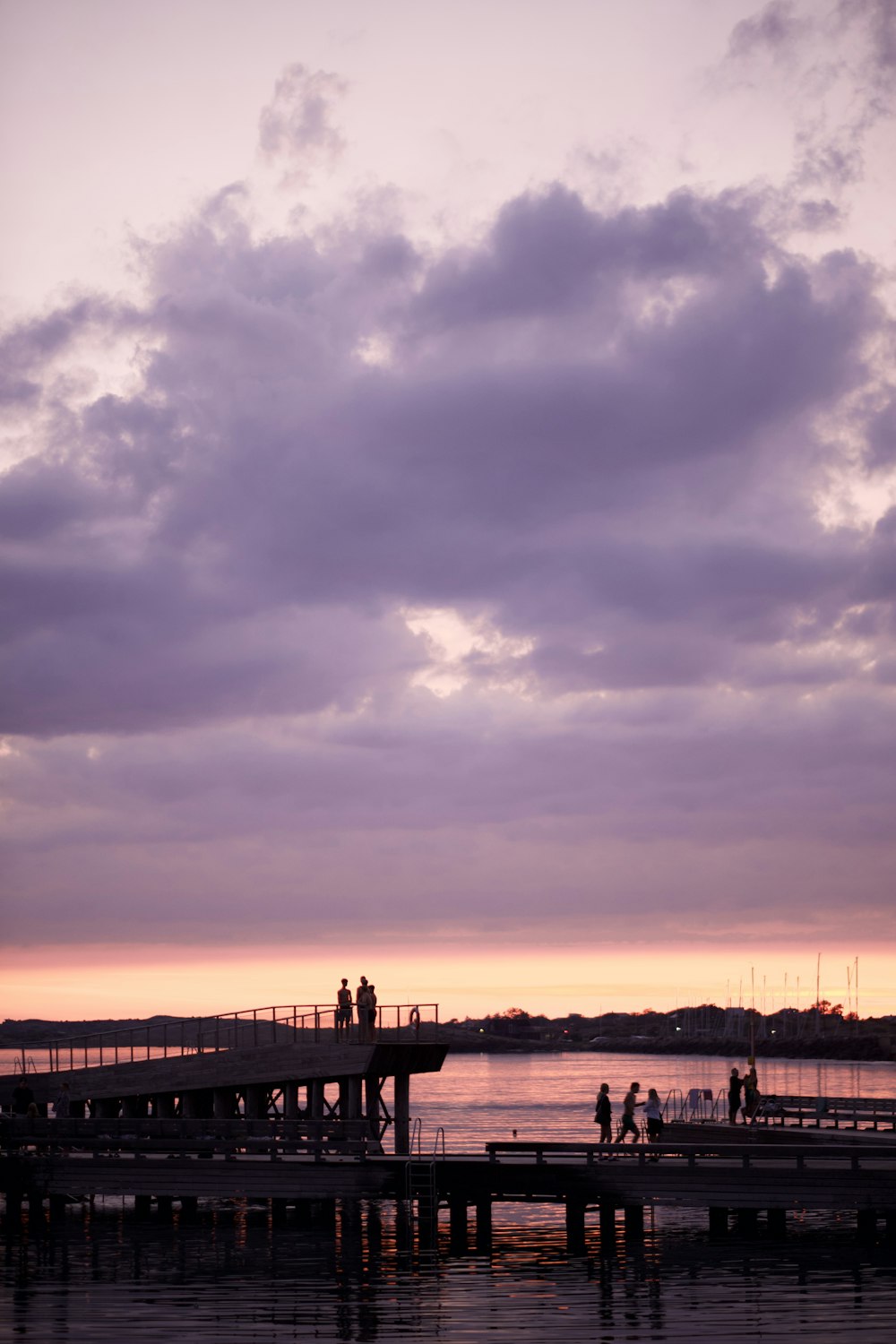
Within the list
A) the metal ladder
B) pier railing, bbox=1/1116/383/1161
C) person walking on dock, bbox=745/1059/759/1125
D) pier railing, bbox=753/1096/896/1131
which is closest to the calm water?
the metal ladder

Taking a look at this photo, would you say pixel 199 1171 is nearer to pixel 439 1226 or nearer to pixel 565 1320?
pixel 439 1226

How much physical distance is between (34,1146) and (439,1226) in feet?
45.6

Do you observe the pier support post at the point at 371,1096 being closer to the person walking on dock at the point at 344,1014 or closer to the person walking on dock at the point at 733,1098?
the person walking on dock at the point at 344,1014

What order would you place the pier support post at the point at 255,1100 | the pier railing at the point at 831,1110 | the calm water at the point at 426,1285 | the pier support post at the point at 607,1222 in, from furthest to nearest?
the pier railing at the point at 831,1110
the pier support post at the point at 255,1100
the pier support post at the point at 607,1222
the calm water at the point at 426,1285

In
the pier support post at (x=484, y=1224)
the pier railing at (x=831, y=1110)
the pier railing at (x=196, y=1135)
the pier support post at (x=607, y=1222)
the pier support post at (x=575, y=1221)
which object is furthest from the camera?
the pier railing at (x=831, y=1110)

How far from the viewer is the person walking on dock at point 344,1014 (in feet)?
155

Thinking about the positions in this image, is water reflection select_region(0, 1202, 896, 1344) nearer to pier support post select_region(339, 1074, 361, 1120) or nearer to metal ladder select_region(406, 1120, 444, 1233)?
metal ladder select_region(406, 1120, 444, 1233)

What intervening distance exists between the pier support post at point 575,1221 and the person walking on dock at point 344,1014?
896 cm

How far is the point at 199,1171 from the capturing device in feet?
141

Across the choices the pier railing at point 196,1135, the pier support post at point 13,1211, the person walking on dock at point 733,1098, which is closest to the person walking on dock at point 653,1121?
the person walking on dock at point 733,1098

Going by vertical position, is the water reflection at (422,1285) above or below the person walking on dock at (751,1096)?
below

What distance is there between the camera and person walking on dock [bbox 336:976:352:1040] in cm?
4738

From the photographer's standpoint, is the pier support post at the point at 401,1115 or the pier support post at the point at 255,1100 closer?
the pier support post at the point at 401,1115

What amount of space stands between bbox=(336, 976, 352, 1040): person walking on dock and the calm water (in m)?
5.25
